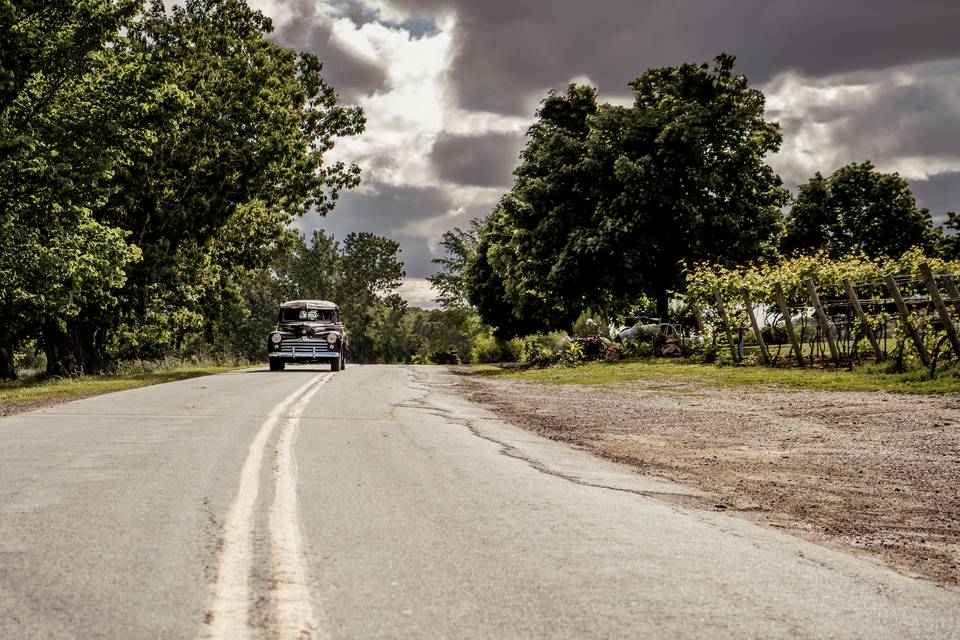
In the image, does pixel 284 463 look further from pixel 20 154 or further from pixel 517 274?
pixel 517 274

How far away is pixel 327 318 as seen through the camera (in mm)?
29719

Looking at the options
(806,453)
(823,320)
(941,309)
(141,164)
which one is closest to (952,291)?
(941,309)

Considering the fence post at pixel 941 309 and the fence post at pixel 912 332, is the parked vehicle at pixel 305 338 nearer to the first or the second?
the fence post at pixel 912 332

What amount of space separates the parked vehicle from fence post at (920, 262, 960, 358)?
1875cm

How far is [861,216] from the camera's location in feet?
184

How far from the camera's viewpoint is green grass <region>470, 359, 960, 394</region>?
14383mm

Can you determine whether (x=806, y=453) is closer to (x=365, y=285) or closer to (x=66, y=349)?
(x=66, y=349)

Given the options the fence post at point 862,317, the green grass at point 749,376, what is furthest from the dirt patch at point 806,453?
the fence post at point 862,317

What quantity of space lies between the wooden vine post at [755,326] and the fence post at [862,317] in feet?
10.2

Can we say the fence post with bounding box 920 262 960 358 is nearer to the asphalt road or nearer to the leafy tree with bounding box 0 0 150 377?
the asphalt road

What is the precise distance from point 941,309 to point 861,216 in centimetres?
4538

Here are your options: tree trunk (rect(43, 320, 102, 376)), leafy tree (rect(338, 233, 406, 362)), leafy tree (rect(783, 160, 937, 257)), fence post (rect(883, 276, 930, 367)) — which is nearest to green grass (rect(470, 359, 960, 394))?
fence post (rect(883, 276, 930, 367))

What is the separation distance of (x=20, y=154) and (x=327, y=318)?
37.3 feet

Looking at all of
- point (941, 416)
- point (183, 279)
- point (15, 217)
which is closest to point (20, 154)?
point (15, 217)
